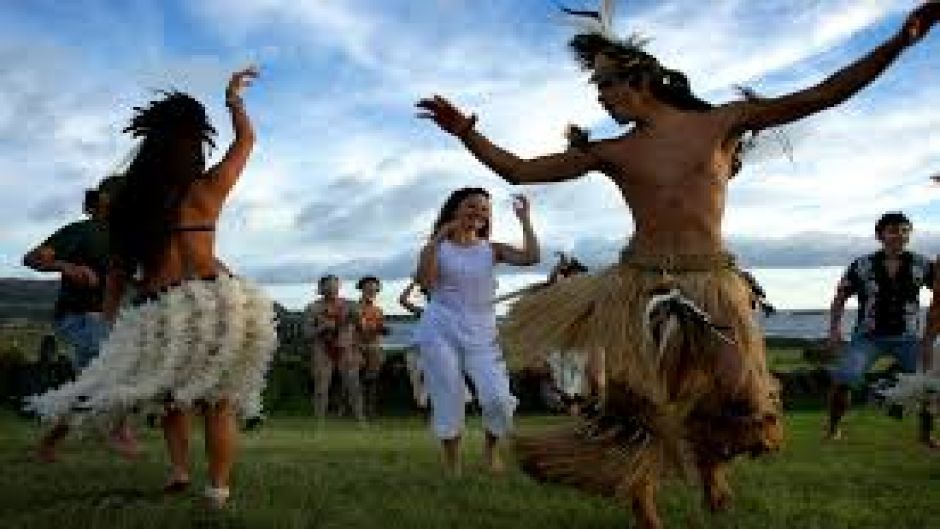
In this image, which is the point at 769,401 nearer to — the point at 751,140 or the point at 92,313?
the point at 751,140

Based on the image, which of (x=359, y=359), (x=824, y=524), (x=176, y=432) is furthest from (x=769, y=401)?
(x=359, y=359)

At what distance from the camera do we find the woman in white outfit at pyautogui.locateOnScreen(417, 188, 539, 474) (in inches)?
398

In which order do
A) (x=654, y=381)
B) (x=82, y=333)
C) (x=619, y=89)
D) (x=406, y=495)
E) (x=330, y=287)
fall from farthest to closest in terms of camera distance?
(x=330, y=287)
(x=82, y=333)
(x=406, y=495)
(x=619, y=89)
(x=654, y=381)

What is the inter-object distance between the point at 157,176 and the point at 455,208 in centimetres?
317

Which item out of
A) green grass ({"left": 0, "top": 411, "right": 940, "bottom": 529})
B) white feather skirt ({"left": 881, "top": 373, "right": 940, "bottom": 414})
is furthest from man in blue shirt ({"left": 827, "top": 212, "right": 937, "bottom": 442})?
white feather skirt ({"left": 881, "top": 373, "right": 940, "bottom": 414})

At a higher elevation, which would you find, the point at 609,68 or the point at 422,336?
the point at 609,68

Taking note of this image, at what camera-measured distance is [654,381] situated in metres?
6.35

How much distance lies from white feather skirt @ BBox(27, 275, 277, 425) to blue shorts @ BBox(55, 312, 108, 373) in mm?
3317

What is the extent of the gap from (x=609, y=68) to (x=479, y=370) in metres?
3.69

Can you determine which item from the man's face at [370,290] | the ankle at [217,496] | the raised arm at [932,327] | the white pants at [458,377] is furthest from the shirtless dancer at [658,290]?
the man's face at [370,290]

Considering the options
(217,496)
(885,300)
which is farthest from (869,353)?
(217,496)

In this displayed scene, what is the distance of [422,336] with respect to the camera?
405 inches

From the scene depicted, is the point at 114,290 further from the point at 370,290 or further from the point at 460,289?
the point at 370,290

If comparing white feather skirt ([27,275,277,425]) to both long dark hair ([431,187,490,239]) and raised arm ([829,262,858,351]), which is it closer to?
long dark hair ([431,187,490,239])
